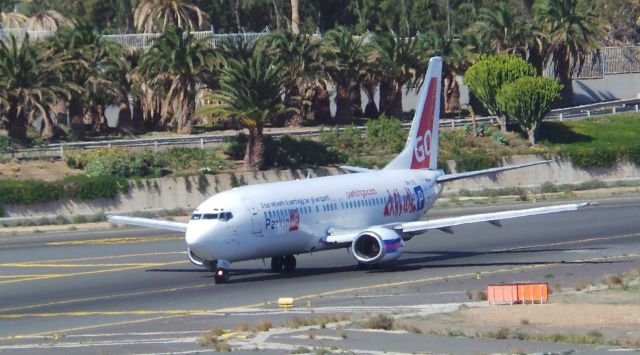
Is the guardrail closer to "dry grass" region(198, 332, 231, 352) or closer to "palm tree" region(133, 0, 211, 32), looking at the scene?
"palm tree" region(133, 0, 211, 32)

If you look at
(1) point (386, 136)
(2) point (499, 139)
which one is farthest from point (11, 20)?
(2) point (499, 139)

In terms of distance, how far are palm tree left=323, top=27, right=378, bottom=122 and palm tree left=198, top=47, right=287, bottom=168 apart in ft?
39.7

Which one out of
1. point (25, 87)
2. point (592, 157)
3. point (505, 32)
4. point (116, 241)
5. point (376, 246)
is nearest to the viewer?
point (376, 246)

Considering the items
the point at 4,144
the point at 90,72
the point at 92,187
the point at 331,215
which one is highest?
the point at 90,72

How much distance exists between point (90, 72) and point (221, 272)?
1599 inches

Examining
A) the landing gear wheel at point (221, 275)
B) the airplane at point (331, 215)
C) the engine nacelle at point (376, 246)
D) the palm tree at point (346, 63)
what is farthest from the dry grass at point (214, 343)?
the palm tree at point (346, 63)

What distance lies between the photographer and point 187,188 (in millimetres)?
67812

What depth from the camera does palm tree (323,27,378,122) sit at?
3287 inches

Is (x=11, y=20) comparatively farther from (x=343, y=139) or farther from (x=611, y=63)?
(x=611, y=63)

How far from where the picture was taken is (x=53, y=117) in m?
77.8

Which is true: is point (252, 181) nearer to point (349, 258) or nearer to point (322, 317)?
point (349, 258)

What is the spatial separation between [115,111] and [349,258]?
139 ft

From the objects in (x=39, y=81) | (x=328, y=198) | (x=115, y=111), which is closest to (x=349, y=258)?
(x=328, y=198)

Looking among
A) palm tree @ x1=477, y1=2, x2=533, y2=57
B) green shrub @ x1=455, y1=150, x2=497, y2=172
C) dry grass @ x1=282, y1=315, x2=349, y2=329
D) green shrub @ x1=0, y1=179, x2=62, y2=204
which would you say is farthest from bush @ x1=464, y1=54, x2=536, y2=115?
dry grass @ x1=282, y1=315, x2=349, y2=329
